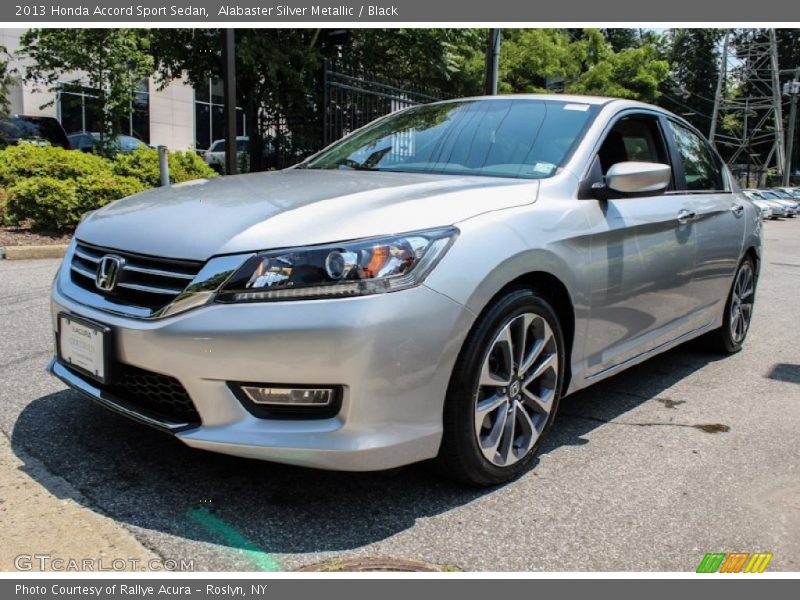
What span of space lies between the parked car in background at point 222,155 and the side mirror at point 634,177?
625cm

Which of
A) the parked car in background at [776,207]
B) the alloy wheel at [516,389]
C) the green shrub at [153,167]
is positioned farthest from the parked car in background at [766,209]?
the alloy wheel at [516,389]

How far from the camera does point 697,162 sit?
4723 mm

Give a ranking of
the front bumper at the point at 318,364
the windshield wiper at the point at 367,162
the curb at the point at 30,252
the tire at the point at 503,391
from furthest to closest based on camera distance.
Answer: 1. the curb at the point at 30,252
2. the windshield wiper at the point at 367,162
3. the tire at the point at 503,391
4. the front bumper at the point at 318,364

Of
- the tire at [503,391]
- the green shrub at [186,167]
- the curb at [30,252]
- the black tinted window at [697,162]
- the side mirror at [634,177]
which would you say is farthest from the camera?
the green shrub at [186,167]

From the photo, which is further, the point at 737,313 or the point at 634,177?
the point at 737,313

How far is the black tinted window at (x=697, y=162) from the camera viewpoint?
449 centimetres

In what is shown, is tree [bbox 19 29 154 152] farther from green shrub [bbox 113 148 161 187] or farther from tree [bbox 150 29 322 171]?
green shrub [bbox 113 148 161 187]

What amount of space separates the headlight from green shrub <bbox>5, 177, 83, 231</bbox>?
6.97 metres

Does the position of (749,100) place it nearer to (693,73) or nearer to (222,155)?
(693,73)

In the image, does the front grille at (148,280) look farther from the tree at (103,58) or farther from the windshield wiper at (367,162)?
the tree at (103,58)

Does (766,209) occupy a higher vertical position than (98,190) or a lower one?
lower

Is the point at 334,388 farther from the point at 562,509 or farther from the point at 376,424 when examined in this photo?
the point at 562,509

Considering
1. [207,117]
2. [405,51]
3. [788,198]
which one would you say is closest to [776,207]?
[788,198]
